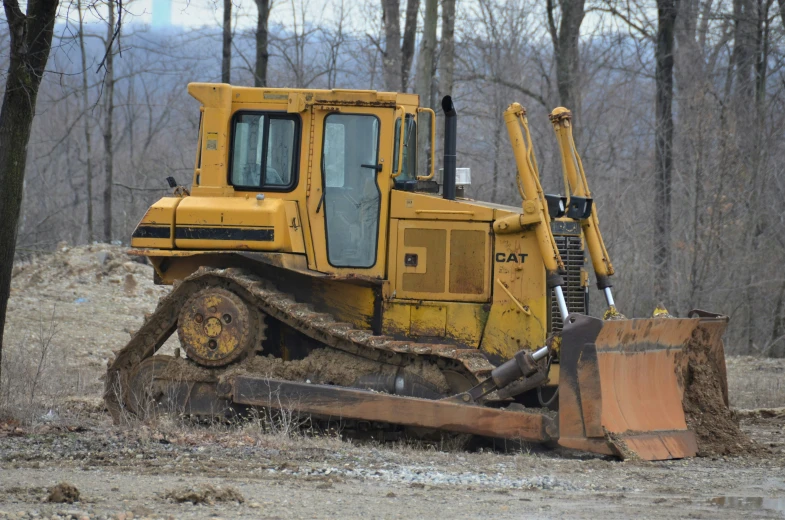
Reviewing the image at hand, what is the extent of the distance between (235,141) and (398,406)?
2.92 meters

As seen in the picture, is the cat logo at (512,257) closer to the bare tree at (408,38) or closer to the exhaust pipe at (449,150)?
the exhaust pipe at (449,150)

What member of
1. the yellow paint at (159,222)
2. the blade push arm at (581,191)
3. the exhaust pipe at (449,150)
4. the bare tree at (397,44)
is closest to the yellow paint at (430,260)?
the exhaust pipe at (449,150)

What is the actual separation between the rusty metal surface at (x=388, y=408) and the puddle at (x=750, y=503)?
5.92ft

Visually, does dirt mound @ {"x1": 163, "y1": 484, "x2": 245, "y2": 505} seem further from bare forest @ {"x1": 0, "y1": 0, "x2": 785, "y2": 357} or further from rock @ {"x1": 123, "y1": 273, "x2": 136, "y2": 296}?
rock @ {"x1": 123, "y1": 273, "x2": 136, "y2": 296}

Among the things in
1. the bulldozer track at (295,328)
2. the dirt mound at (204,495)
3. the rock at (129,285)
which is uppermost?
the bulldozer track at (295,328)

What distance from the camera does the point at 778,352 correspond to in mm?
17891

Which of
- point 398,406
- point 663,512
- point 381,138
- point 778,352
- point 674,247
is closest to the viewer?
point 663,512

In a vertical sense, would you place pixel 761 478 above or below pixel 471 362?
below

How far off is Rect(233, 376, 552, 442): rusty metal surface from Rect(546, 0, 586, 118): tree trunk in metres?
13.3

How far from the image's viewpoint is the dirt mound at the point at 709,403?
8383 millimetres

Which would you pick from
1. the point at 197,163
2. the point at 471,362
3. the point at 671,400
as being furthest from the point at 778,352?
the point at 197,163

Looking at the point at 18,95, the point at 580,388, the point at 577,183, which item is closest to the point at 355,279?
the point at 577,183

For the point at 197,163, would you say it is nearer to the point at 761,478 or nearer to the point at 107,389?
the point at 107,389

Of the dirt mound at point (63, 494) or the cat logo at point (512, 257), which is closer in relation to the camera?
the dirt mound at point (63, 494)
